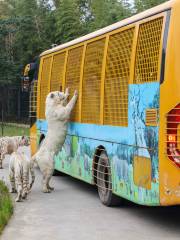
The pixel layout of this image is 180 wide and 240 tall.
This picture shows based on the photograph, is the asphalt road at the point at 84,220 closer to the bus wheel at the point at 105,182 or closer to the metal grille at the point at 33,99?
the bus wheel at the point at 105,182

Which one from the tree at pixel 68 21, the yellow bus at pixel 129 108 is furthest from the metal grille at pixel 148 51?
the tree at pixel 68 21

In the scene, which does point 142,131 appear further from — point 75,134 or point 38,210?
point 75,134

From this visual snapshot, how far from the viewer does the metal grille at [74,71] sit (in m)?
12.4

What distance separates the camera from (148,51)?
893cm

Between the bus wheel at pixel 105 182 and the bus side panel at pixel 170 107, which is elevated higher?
the bus side panel at pixel 170 107

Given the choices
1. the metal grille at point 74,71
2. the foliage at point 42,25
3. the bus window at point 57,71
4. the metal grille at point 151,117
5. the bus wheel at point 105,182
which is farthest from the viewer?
the foliage at point 42,25

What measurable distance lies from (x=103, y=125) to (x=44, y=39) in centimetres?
3382

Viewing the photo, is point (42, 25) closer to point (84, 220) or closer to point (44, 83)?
point (44, 83)

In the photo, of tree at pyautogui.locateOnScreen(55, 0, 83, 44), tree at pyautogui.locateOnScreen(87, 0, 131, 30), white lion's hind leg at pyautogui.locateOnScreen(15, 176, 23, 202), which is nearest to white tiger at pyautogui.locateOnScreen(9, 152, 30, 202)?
white lion's hind leg at pyautogui.locateOnScreen(15, 176, 23, 202)

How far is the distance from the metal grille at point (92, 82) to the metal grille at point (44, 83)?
2960 millimetres

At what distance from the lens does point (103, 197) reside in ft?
36.1

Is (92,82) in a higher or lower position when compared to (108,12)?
lower

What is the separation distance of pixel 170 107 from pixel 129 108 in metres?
1.34


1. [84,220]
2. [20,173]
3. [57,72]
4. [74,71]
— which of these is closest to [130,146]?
[84,220]
